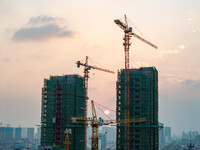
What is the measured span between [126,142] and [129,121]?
13103mm

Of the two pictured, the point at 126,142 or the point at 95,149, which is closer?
the point at 95,149

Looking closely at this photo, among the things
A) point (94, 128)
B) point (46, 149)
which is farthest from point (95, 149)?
point (46, 149)

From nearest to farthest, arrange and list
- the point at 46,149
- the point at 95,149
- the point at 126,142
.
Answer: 1. the point at 95,149
2. the point at 46,149
3. the point at 126,142

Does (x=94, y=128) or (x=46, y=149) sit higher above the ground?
(x=94, y=128)

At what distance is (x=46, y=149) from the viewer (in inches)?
7264

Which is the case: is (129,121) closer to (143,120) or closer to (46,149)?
(143,120)

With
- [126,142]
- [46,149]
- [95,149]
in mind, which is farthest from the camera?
[126,142]

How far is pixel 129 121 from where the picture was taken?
200m

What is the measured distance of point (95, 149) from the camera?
559 ft

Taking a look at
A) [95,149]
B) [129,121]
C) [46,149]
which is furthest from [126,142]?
[46,149]

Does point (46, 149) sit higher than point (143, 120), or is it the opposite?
point (143, 120)

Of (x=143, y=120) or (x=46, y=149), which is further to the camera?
(x=143, y=120)

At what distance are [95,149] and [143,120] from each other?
1697 inches

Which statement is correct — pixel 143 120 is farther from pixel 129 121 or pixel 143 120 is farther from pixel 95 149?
pixel 95 149
